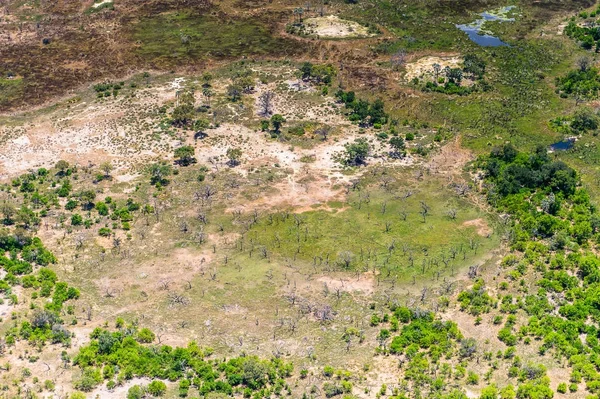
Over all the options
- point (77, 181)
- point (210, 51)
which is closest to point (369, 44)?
point (210, 51)

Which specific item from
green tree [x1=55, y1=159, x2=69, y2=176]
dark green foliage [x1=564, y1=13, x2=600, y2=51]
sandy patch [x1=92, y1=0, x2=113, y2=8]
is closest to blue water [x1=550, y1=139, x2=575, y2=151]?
dark green foliage [x1=564, y1=13, x2=600, y2=51]

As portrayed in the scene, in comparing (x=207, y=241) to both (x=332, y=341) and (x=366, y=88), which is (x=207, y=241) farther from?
(x=366, y=88)

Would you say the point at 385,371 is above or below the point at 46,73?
below

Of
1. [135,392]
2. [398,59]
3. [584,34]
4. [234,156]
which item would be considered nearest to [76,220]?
[234,156]

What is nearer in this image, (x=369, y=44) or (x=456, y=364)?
(x=456, y=364)

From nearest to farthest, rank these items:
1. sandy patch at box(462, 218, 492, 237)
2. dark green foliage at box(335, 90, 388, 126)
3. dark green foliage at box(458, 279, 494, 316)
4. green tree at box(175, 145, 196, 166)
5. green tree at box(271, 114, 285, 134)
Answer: dark green foliage at box(458, 279, 494, 316)
sandy patch at box(462, 218, 492, 237)
green tree at box(175, 145, 196, 166)
green tree at box(271, 114, 285, 134)
dark green foliage at box(335, 90, 388, 126)

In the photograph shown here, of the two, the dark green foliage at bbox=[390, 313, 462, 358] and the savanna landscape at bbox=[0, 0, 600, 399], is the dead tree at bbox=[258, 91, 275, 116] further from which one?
the dark green foliage at bbox=[390, 313, 462, 358]

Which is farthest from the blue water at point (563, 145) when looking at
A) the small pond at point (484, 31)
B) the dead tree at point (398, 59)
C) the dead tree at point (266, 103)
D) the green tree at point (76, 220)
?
the green tree at point (76, 220)

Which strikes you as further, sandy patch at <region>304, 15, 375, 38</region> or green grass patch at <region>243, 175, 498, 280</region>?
sandy patch at <region>304, 15, 375, 38</region>
